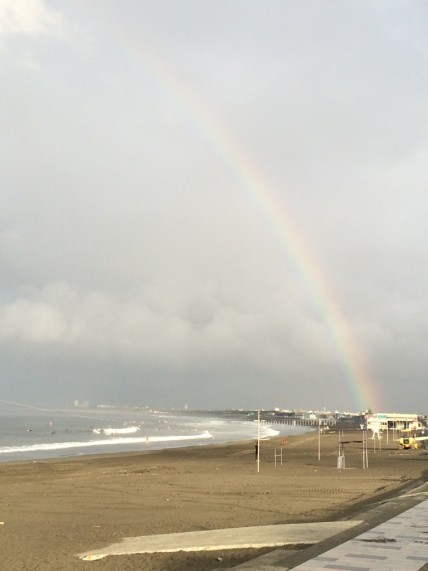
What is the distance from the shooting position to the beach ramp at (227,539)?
1669 centimetres

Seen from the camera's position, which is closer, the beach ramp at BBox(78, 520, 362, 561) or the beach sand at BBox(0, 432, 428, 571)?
the beach sand at BBox(0, 432, 428, 571)

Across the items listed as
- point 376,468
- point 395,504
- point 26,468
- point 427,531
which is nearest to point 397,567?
point 427,531

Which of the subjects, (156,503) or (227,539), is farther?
(156,503)

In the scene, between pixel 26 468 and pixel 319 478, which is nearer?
pixel 319 478

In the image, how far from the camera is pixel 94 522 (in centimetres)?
2266

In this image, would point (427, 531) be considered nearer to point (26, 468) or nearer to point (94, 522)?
point (94, 522)

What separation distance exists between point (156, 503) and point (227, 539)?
1043 cm

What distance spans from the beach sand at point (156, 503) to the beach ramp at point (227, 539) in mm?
621

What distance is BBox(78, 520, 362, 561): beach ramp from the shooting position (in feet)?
54.7

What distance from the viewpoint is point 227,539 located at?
17.8m

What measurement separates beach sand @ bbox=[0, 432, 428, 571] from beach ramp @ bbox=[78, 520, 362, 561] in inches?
24.5

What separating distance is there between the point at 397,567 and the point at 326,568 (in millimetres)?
1433

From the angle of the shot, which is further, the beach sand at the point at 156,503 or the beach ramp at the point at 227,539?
the beach ramp at the point at 227,539

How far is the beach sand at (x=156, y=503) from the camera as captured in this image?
16369 mm
